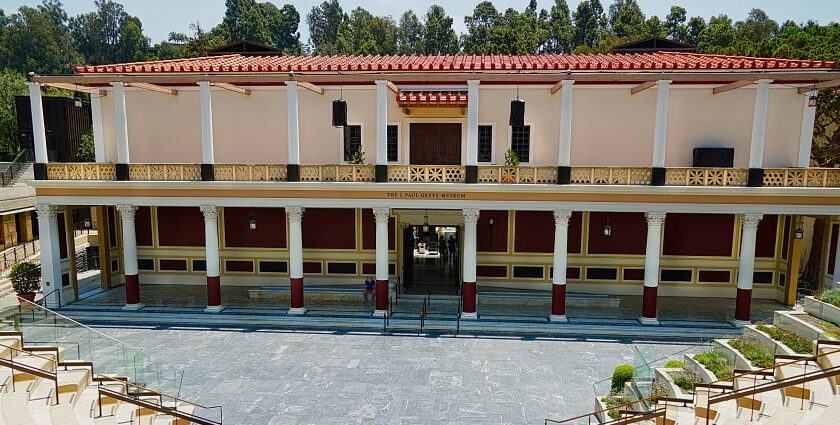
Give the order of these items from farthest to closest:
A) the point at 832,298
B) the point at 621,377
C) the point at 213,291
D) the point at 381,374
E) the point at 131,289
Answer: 1. the point at 131,289
2. the point at 213,291
3. the point at 381,374
4. the point at 832,298
5. the point at 621,377

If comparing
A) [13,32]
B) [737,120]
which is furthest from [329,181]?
[13,32]

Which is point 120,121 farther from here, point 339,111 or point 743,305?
point 743,305

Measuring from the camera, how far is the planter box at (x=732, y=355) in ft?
34.4

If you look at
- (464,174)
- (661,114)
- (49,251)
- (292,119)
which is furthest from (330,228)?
(661,114)

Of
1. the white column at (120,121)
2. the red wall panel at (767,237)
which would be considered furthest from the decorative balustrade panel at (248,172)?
the red wall panel at (767,237)

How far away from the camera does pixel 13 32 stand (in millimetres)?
79000

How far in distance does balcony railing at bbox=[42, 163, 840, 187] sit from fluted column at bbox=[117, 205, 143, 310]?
1412mm

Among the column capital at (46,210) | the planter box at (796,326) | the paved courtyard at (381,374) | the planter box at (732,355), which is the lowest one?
the paved courtyard at (381,374)

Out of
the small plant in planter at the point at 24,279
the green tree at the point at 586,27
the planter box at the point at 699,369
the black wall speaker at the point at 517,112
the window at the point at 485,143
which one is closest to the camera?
the planter box at the point at 699,369

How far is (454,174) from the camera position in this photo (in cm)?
1702

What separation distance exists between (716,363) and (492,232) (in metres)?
10.9

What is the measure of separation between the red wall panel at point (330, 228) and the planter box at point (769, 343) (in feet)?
46.9

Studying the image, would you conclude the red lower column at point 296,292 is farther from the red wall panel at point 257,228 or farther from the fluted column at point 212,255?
the red wall panel at point 257,228

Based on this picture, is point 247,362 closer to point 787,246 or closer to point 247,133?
point 247,133
